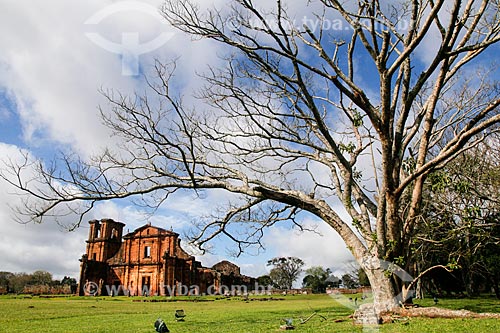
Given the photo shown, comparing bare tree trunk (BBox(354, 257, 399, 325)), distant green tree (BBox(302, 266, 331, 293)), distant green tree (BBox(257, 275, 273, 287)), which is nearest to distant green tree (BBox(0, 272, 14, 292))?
distant green tree (BBox(257, 275, 273, 287))

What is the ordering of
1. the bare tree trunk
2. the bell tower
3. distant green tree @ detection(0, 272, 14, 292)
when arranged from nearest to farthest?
the bare tree trunk
the bell tower
distant green tree @ detection(0, 272, 14, 292)

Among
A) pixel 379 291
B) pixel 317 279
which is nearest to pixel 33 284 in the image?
pixel 317 279

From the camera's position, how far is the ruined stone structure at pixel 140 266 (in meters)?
47.6

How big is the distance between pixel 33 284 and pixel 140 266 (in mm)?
26996

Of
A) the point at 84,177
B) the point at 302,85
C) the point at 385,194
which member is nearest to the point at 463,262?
the point at 385,194

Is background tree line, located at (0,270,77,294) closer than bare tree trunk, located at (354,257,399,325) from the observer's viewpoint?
No

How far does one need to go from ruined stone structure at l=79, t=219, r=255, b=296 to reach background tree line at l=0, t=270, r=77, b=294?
5876 millimetres

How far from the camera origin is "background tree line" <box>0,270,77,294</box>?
52.9 m

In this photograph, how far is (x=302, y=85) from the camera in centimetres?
905

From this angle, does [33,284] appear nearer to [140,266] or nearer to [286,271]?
[140,266]

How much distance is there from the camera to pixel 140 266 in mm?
49875

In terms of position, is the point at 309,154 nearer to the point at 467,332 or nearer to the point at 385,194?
the point at 385,194

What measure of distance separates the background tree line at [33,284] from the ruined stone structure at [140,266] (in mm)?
5876

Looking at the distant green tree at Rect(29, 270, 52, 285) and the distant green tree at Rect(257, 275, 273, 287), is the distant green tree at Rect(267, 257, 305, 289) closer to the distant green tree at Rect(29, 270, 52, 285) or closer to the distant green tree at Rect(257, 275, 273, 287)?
the distant green tree at Rect(257, 275, 273, 287)
